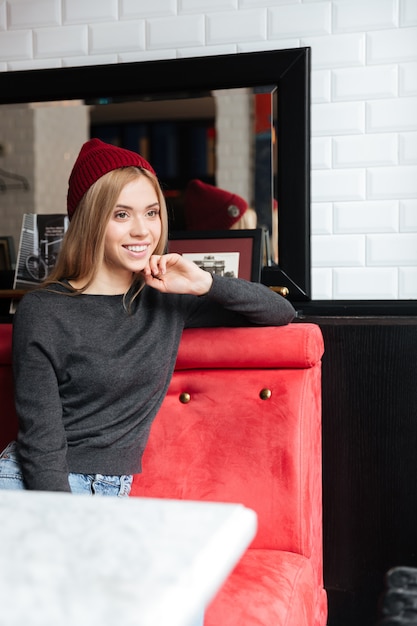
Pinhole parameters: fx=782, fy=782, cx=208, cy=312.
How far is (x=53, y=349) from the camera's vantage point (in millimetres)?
1827

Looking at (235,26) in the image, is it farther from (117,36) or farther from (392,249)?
(392,249)

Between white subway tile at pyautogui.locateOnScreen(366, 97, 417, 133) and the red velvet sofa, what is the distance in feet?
2.68

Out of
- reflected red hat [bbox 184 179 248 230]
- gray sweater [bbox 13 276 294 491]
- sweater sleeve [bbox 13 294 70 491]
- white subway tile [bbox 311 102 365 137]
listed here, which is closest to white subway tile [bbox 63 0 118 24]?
reflected red hat [bbox 184 179 248 230]

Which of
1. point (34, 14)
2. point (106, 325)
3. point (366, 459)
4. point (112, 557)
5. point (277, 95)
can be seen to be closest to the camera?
point (112, 557)

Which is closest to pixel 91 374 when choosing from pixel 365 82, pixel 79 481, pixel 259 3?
pixel 79 481

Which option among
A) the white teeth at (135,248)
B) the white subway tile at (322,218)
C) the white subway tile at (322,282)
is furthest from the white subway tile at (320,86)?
the white teeth at (135,248)

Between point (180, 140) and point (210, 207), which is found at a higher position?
point (180, 140)

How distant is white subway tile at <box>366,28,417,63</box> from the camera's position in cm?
Result: 247

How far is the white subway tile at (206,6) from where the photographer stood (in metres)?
2.61

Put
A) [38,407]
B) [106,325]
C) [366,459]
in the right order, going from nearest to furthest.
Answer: [38,407]
[106,325]
[366,459]

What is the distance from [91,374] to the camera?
1.85m

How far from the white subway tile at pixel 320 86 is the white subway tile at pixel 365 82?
19 millimetres

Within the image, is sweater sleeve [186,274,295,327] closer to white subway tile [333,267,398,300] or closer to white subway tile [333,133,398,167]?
white subway tile [333,267,398,300]

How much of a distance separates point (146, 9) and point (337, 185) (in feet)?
2.99
